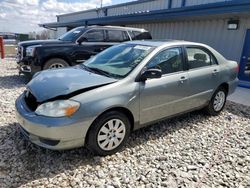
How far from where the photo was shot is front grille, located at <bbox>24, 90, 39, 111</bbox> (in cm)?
311

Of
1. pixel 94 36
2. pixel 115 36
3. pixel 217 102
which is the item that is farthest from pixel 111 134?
pixel 115 36

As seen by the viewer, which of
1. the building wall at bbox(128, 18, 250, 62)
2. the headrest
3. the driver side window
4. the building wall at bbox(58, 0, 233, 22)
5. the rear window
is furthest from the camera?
the building wall at bbox(58, 0, 233, 22)

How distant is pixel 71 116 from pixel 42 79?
106cm

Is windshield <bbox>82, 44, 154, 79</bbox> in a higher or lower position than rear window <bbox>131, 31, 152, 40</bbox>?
lower

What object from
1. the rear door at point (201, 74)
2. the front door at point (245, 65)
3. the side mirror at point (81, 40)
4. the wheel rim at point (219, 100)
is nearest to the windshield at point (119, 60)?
the rear door at point (201, 74)

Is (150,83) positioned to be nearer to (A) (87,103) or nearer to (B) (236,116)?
(A) (87,103)

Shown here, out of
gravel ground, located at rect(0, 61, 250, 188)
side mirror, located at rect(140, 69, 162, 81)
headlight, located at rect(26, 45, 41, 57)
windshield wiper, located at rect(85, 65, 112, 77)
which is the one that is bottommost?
gravel ground, located at rect(0, 61, 250, 188)

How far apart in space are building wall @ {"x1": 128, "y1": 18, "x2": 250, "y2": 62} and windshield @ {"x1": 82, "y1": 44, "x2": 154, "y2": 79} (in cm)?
582

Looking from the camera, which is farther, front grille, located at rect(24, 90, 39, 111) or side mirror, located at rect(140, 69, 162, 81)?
side mirror, located at rect(140, 69, 162, 81)

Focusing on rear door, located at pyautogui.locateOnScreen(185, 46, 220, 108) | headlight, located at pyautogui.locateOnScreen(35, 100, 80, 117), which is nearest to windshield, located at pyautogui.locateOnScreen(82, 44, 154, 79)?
headlight, located at pyautogui.locateOnScreen(35, 100, 80, 117)

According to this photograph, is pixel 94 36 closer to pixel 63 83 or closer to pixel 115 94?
pixel 63 83

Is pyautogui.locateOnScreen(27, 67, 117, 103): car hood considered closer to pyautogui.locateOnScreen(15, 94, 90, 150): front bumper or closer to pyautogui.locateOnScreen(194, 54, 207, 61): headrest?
pyautogui.locateOnScreen(15, 94, 90, 150): front bumper

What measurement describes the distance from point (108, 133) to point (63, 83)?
0.95 meters

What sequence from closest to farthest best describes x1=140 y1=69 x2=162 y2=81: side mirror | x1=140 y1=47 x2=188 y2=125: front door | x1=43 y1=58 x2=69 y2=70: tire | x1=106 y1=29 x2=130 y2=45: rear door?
x1=140 y1=69 x2=162 y2=81: side mirror < x1=140 y1=47 x2=188 y2=125: front door < x1=43 y1=58 x2=69 y2=70: tire < x1=106 y1=29 x2=130 y2=45: rear door
